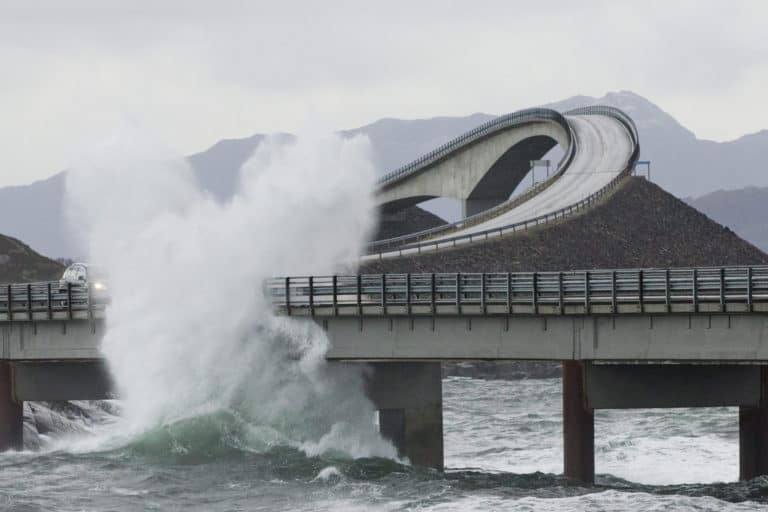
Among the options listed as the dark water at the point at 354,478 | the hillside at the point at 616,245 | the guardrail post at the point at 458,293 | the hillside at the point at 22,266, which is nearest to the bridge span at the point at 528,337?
the guardrail post at the point at 458,293

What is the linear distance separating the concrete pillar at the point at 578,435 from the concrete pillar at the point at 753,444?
5551 mm

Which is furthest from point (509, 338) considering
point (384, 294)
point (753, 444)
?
point (753, 444)

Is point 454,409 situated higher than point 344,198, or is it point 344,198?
point 344,198

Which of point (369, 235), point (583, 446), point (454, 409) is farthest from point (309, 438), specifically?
point (369, 235)

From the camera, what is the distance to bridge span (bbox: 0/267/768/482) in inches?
1695

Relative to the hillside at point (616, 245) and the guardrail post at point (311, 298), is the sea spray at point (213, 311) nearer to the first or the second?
the guardrail post at point (311, 298)

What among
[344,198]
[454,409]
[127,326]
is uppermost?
[344,198]

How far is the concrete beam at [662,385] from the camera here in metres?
45.6

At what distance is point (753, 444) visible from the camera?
4931cm

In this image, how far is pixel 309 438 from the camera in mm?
49906

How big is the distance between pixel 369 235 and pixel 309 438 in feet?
345

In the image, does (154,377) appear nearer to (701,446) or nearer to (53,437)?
(53,437)

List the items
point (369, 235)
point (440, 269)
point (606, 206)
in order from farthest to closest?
1. point (369, 235)
2. point (606, 206)
3. point (440, 269)

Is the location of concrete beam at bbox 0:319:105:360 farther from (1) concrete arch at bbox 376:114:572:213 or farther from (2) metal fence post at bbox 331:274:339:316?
(1) concrete arch at bbox 376:114:572:213
